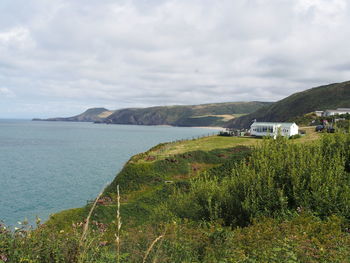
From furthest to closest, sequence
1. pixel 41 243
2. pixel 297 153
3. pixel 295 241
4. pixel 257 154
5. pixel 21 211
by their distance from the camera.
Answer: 1. pixel 21 211
2. pixel 257 154
3. pixel 297 153
4. pixel 295 241
5. pixel 41 243

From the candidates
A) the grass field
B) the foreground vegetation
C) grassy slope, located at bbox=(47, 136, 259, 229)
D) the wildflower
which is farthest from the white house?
the wildflower

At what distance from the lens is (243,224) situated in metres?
17.3

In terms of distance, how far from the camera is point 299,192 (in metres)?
17.1

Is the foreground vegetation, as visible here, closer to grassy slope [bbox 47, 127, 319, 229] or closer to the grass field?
grassy slope [bbox 47, 127, 319, 229]

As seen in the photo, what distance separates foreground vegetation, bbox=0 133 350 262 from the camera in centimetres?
815

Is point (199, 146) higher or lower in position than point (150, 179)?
higher

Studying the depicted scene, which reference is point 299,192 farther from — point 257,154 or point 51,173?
point 51,173

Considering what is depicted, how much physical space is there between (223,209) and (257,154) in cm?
564

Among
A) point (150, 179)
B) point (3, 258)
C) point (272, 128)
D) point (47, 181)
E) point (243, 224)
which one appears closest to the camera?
point (3, 258)

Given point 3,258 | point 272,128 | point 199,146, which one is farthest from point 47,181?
point 3,258

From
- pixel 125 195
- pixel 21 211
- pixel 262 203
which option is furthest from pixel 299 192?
pixel 21 211

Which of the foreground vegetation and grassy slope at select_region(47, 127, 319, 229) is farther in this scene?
grassy slope at select_region(47, 127, 319, 229)

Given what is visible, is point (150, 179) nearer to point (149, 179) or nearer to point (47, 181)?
point (149, 179)

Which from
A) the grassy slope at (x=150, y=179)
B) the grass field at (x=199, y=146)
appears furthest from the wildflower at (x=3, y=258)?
the grass field at (x=199, y=146)
